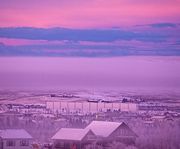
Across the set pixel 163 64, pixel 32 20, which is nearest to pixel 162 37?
pixel 163 64

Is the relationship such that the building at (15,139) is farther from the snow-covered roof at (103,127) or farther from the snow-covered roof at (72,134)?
the snow-covered roof at (103,127)

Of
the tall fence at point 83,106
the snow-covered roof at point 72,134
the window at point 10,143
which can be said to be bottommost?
the window at point 10,143

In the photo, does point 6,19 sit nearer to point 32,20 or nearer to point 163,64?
point 32,20

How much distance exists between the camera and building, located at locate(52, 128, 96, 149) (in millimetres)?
7016

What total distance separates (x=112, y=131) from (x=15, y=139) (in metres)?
0.90

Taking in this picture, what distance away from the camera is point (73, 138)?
7.03m

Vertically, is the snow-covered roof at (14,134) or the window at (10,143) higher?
the snow-covered roof at (14,134)

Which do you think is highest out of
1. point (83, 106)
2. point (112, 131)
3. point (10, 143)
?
point (83, 106)

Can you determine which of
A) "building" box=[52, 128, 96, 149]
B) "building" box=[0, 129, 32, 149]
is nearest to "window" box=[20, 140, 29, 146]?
"building" box=[0, 129, 32, 149]

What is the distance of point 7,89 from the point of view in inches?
279

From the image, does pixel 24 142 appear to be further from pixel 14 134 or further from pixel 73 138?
pixel 73 138

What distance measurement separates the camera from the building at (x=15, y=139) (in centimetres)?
694

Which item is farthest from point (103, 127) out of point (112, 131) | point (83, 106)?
point (83, 106)

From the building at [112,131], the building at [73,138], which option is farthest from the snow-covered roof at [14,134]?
the building at [112,131]
